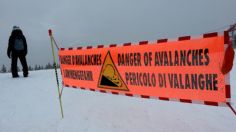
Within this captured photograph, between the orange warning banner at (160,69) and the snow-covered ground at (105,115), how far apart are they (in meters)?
0.69

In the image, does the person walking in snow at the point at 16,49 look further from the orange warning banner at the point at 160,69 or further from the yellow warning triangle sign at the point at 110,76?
the yellow warning triangle sign at the point at 110,76

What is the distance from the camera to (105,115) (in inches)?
274

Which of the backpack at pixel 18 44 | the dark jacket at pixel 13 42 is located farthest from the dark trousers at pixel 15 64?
the backpack at pixel 18 44

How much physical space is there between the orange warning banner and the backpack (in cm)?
709

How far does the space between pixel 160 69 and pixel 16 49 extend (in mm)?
9566

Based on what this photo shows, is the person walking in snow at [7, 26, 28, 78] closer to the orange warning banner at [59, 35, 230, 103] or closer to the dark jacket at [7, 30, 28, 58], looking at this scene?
the dark jacket at [7, 30, 28, 58]

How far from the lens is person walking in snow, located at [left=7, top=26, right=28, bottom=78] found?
13.4 meters

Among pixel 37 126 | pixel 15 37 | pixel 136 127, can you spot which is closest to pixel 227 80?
pixel 136 127

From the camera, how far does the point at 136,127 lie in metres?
6.02

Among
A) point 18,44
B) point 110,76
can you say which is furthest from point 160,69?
point 18,44

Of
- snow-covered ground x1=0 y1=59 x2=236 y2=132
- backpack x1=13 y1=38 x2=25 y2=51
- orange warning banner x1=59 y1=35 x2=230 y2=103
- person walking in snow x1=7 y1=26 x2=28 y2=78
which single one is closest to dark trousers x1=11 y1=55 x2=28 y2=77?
person walking in snow x1=7 y1=26 x2=28 y2=78

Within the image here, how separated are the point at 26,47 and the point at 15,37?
65 centimetres

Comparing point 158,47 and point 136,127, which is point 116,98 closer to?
Answer: point 136,127

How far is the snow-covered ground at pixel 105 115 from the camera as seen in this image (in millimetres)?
6035
